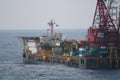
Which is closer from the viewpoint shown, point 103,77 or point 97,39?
point 103,77

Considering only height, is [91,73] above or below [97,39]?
below

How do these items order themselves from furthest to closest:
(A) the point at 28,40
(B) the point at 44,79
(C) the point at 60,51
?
(A) the point at 28,40 → (C) the point at 60,51 → (B) the point at 44,79

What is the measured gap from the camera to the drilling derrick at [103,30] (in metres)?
110

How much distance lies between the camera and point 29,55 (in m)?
124

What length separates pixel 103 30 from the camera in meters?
110

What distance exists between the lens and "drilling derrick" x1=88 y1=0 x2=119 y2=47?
10992 centimetres

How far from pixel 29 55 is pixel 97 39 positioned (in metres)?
22.8

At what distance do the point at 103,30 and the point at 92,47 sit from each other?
5708 mm

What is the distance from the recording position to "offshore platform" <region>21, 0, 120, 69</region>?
10531 centimetres

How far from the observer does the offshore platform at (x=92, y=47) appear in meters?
105

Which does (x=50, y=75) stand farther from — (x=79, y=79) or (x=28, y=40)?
(x=28, y=40)

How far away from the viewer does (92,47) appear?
108m

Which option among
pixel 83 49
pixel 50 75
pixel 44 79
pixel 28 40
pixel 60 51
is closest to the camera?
pixel 44 79

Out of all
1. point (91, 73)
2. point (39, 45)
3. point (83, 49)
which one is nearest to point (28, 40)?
point (39, 45)
